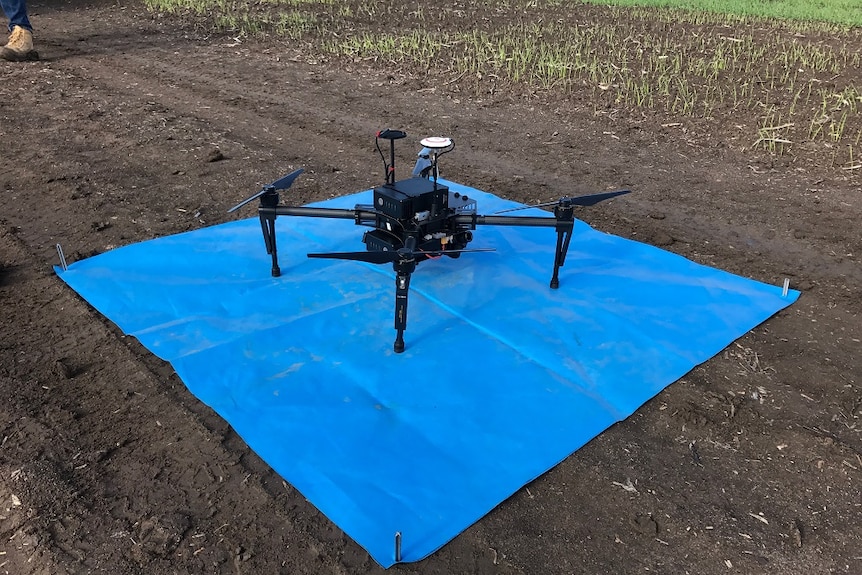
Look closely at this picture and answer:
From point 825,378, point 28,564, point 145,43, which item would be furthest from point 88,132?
point 825,378

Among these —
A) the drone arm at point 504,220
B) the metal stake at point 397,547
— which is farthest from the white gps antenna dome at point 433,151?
the metal stake at point 397,547

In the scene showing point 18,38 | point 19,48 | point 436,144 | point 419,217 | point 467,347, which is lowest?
point 467,347

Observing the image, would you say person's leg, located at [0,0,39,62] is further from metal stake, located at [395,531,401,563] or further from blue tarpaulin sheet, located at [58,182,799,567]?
metal stake, located at [395,531,401,563]

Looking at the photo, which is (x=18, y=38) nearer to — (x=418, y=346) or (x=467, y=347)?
(x=418, y=346)

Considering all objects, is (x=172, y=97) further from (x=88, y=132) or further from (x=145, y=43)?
(x=145, y=43)

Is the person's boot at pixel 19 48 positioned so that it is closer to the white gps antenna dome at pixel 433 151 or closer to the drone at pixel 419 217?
the drone at pixel 419 217

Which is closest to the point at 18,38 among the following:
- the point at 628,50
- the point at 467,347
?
the point at 628,50
